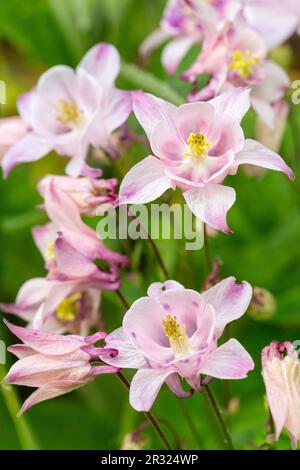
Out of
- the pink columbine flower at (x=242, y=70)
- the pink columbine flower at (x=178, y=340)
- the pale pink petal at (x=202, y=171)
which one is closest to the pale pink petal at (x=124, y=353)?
the pink columbine flower at (x=178, y=340)

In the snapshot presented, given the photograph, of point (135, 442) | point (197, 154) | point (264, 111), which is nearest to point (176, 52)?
point (264, 111)

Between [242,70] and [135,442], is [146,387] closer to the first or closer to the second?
[135,442]

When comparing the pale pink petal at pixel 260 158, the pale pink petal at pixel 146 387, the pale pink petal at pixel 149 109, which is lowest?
the pale pink petal at pixel 146 387

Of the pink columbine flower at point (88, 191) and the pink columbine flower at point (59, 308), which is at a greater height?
the pink columbine flower at point (88, 191)

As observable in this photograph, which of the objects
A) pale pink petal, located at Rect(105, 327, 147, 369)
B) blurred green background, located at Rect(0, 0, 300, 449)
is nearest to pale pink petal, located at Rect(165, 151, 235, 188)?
pale pink petal, located at Rect(105, 327, 147, 369)

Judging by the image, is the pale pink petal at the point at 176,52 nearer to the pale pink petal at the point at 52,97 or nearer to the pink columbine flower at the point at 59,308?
the pale pink petal at the point at 52,97

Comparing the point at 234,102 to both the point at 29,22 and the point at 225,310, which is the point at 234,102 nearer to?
the point at 225,310
